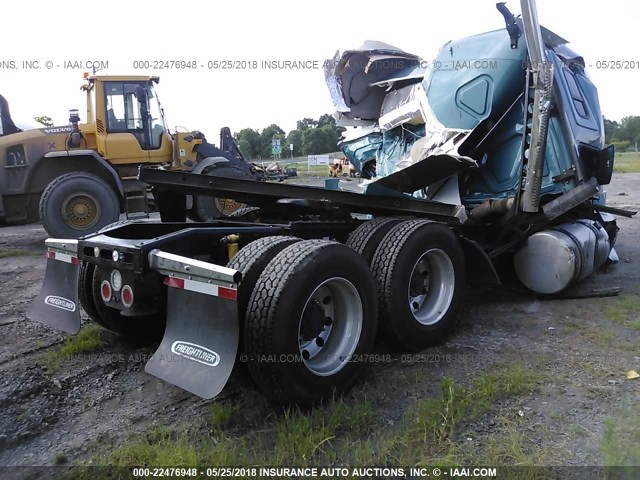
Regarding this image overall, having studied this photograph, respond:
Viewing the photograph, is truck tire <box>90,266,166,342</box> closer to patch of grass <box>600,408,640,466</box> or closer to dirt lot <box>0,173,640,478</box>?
dirt lot <box>0,173,640,478</box>

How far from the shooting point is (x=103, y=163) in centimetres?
954

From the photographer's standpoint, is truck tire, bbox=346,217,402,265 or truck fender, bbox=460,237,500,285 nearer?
truck tire, bbox=346,217,402,265

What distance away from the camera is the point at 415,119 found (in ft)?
19.2

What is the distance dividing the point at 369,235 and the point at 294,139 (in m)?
51.0

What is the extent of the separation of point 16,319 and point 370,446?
3665 mm

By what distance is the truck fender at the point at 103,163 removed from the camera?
31.1 ft

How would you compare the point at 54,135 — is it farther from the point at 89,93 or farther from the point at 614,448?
the point at 614,448

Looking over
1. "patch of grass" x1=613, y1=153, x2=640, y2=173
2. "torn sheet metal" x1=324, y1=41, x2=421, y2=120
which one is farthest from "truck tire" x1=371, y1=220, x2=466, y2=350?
"patch of grass" x1=613, y1=153, x2=640, y2=173

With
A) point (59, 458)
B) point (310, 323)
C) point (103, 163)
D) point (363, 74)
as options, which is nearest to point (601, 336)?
point (310, 323)

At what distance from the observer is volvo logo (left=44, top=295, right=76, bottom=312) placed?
3.82 meters

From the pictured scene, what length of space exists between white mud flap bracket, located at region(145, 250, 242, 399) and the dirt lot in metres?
0.28

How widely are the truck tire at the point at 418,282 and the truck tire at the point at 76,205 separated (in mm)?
6652

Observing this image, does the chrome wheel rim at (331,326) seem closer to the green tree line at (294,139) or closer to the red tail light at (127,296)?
the red tail light at (127,296)

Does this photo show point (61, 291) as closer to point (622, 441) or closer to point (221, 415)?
point (221, 415)
